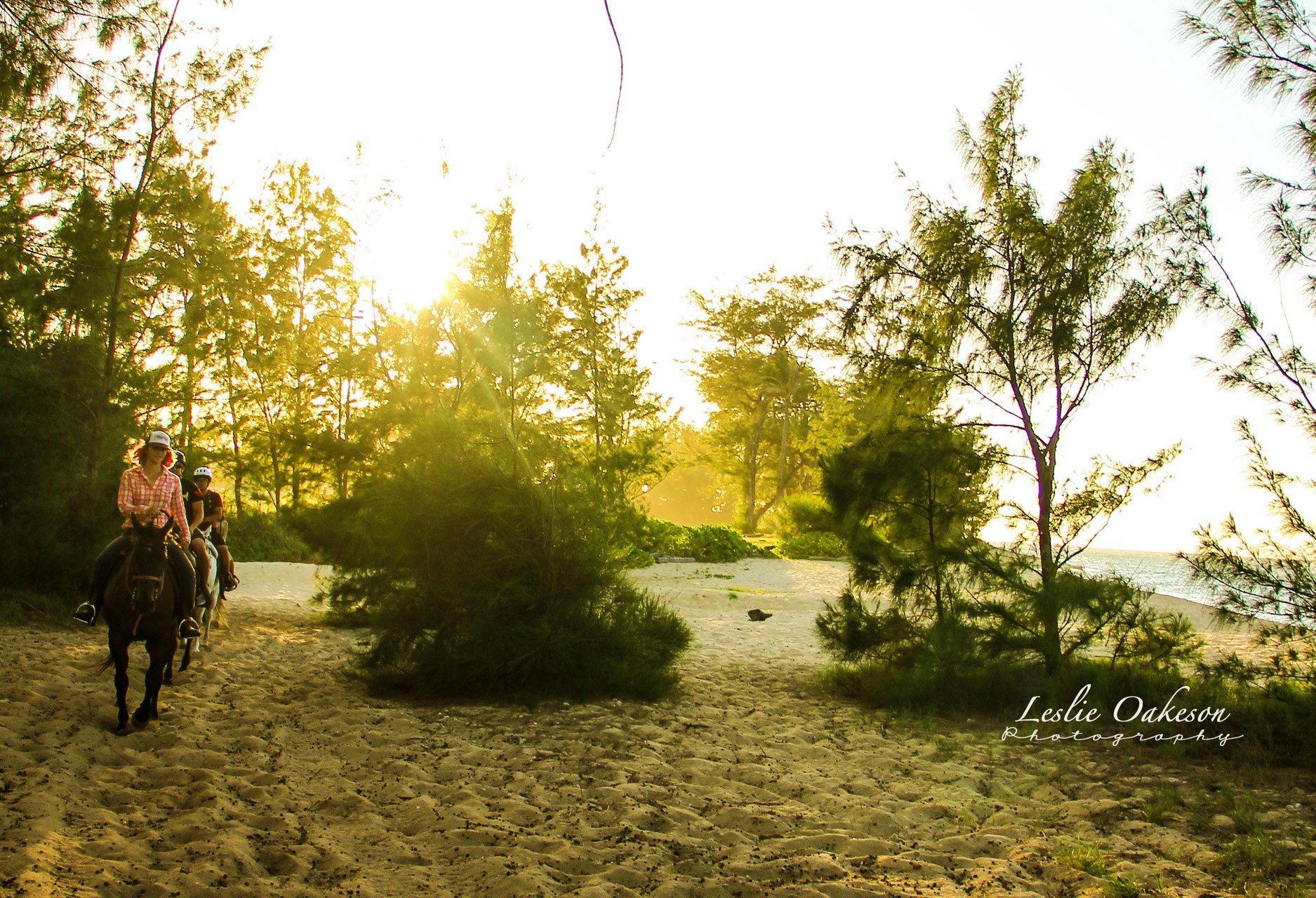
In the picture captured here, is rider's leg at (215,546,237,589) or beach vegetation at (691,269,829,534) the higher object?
beach vegetation at (691,269,829,534)

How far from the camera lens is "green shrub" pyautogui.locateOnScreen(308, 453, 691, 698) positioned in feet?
27.7

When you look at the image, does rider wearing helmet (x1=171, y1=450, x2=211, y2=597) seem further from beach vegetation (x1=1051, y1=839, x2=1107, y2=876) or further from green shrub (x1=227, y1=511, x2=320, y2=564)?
green shrub (x1=227, y1=511, x2=320, y2=564)

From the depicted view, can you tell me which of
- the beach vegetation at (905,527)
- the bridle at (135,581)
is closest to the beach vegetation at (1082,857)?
the beach vegetation at (905,527)

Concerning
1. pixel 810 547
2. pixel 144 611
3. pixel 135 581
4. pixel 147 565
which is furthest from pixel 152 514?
pixel 810 547

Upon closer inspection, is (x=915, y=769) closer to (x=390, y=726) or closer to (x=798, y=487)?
(x=390, y=726)

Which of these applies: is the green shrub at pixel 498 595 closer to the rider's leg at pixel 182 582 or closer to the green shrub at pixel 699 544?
the rider's leg at pixel 182 582

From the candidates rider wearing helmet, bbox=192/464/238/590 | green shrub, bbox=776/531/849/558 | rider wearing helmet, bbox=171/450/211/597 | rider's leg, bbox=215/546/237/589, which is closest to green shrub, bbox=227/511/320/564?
rider's leg, bbox=215/546/237/589

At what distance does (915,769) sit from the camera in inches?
257

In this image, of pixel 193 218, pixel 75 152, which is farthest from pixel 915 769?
pixel 193 218

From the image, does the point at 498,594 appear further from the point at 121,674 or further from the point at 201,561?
the point at 201,561

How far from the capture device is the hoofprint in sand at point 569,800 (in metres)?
4.26

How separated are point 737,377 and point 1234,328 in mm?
33167

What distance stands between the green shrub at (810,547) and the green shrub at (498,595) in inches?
838

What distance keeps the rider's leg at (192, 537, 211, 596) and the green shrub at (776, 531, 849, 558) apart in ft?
73.1
